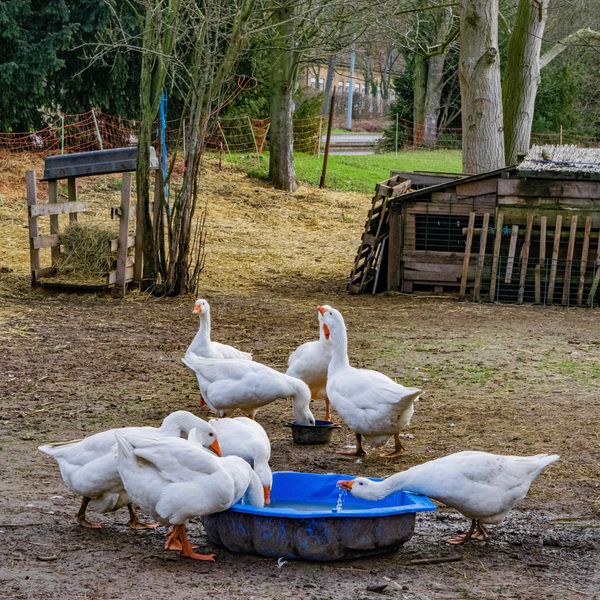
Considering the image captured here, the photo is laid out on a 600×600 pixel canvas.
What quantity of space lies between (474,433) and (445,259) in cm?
734

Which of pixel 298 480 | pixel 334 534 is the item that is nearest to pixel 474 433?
pixel 298 480

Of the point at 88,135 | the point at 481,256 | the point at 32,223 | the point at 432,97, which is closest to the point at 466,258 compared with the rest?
the point at 481,256

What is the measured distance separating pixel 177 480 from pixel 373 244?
10.4m

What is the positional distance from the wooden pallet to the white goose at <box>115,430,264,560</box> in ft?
33.4

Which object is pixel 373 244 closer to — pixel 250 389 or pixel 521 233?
pixel 521 233

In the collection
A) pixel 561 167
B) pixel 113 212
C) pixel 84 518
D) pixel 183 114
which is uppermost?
pixel 183 114

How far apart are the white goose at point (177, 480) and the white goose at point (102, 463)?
23 centimetres

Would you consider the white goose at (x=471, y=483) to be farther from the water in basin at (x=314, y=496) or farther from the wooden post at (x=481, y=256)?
the wooden post at (x=481, y=256)

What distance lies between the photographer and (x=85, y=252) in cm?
1517

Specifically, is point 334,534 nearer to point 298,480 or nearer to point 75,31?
point 298,480

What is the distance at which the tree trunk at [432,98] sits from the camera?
4603 cm

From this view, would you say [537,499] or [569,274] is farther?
[569,274]

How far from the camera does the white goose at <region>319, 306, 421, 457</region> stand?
23.8 feet

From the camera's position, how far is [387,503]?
612cm
